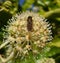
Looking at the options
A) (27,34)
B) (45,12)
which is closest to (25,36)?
(27,34)

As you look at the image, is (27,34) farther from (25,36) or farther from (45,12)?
(45,12)

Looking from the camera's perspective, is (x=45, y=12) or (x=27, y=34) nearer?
(x=27, y=34)

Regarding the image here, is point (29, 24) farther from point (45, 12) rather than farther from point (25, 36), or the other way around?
point (45, 12)

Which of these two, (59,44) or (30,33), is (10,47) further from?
(59,44)

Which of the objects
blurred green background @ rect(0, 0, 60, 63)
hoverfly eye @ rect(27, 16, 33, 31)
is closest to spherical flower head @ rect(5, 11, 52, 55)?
hoverfly eye @ rect(27, 16, 33, 31)

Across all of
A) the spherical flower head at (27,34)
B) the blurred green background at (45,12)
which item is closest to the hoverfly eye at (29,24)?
the spherical flower head at (27,34)

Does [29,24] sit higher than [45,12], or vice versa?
[29,24]
